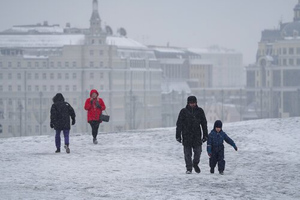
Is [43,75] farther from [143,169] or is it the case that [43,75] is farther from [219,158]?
[219,158]

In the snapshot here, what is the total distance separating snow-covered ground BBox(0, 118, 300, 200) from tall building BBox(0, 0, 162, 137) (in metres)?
116

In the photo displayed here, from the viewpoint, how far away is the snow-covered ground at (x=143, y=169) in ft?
63.6

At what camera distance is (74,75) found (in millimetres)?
161875

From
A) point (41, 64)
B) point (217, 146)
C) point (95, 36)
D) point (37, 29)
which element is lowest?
point (217, 146)

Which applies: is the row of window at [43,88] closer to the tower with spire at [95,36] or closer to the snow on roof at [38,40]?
the snow on roof at [38,40]

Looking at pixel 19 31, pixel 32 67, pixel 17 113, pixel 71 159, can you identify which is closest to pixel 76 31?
pixel 19 31

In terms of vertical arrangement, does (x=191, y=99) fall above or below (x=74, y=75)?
below

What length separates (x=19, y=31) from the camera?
17512cm

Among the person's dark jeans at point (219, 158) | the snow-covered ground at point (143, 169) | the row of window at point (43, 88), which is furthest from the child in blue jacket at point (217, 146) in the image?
the row of window at point (43, 88)

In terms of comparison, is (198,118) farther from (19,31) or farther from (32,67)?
(19,31)

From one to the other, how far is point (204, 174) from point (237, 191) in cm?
271

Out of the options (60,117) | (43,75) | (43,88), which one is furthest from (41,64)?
(60,117)

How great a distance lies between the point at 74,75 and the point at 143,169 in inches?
5479

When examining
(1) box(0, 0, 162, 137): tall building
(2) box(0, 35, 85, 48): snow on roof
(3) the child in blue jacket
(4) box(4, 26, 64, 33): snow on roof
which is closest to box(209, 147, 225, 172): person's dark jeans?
(3) the child in blue jacket
